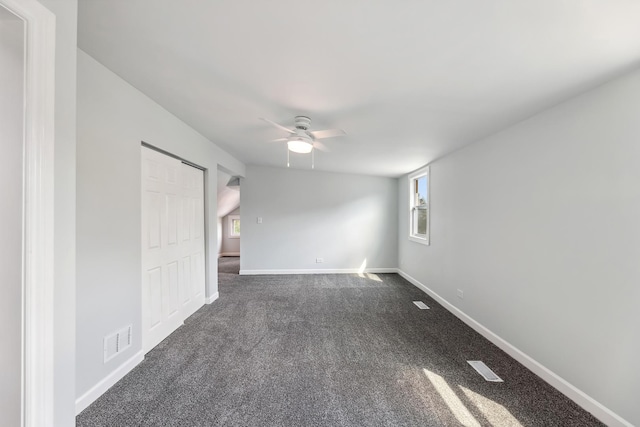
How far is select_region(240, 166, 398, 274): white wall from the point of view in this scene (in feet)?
17.1

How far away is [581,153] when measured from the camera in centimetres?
172

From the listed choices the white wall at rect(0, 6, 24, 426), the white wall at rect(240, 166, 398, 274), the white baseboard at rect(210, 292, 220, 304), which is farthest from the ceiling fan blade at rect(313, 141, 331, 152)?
the white baseboard at rect(210, 292, 220, 304)

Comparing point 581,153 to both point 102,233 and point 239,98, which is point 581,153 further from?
point 102,233

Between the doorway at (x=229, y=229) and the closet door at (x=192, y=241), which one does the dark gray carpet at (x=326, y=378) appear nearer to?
the closet door at (x=192, y=241)

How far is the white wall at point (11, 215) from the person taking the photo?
833mm

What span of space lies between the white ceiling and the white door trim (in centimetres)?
46

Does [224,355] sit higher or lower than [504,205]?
lower

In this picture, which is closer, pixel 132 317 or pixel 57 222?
pixel 57 222

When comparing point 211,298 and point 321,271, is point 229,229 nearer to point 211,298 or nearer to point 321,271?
point 321,271

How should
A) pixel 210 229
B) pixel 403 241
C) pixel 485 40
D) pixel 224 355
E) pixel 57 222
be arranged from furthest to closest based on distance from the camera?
pixel 403 241 < pixel 210 229 < pixel 224 355 < pixel 485 40 < pixel 57 222

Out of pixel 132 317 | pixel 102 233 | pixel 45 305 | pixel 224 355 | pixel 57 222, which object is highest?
pixel 57 222

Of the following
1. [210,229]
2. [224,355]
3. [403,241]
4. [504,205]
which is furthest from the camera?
[403,241]

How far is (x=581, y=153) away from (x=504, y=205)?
30.3 inches

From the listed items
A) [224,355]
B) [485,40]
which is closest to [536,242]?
[485,40]
